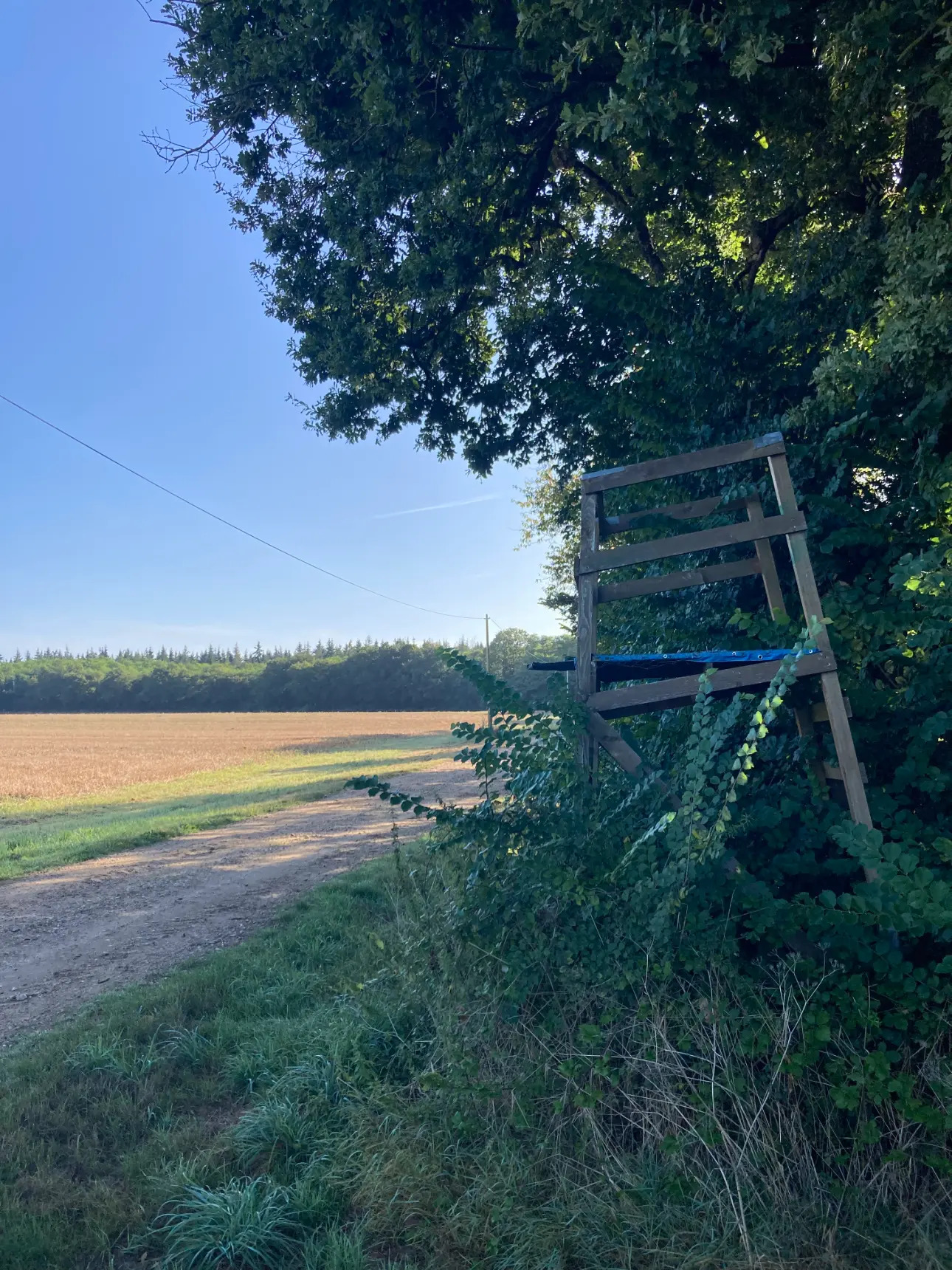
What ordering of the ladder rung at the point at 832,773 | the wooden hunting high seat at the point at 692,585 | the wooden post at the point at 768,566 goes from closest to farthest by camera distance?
the wooden hunting high seat at the point at 692,585
the ladder rung at the point at 832,773
the wooden post at the point at 768,566

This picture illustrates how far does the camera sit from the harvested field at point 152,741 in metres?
24.1

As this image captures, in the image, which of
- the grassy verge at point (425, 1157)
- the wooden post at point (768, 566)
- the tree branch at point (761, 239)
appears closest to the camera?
the grassy verge at point (425, 1157)

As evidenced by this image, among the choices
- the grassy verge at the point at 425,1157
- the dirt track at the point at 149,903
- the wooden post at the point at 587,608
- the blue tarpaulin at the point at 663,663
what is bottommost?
the grassy verge at the point at 425,1157

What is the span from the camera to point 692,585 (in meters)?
4.71

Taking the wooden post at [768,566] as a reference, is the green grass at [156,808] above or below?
below

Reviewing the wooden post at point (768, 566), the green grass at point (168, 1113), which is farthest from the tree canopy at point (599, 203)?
the green grass at point (168, 1113)

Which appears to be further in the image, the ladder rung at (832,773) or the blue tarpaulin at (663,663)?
the ladder rung at (832,773)

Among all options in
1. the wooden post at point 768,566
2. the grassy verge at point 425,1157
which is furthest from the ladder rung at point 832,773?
the grassy verge at point 425,1157

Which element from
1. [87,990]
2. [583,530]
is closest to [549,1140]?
[583,530]

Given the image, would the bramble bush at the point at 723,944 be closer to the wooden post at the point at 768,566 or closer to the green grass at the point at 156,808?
the wooden post at the point at 768,566

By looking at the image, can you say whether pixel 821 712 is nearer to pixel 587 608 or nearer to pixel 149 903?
pixel 587 608

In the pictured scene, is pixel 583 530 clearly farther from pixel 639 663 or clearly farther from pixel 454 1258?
pixel 454 1258

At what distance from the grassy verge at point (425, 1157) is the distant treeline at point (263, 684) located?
70.6 metres

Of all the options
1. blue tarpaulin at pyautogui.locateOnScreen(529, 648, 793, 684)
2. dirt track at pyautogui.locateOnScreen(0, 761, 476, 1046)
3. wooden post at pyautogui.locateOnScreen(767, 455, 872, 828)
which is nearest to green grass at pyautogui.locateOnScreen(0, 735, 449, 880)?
dirt track at pyautogui.locateOnScreen(0, 761, 476, 1046)
